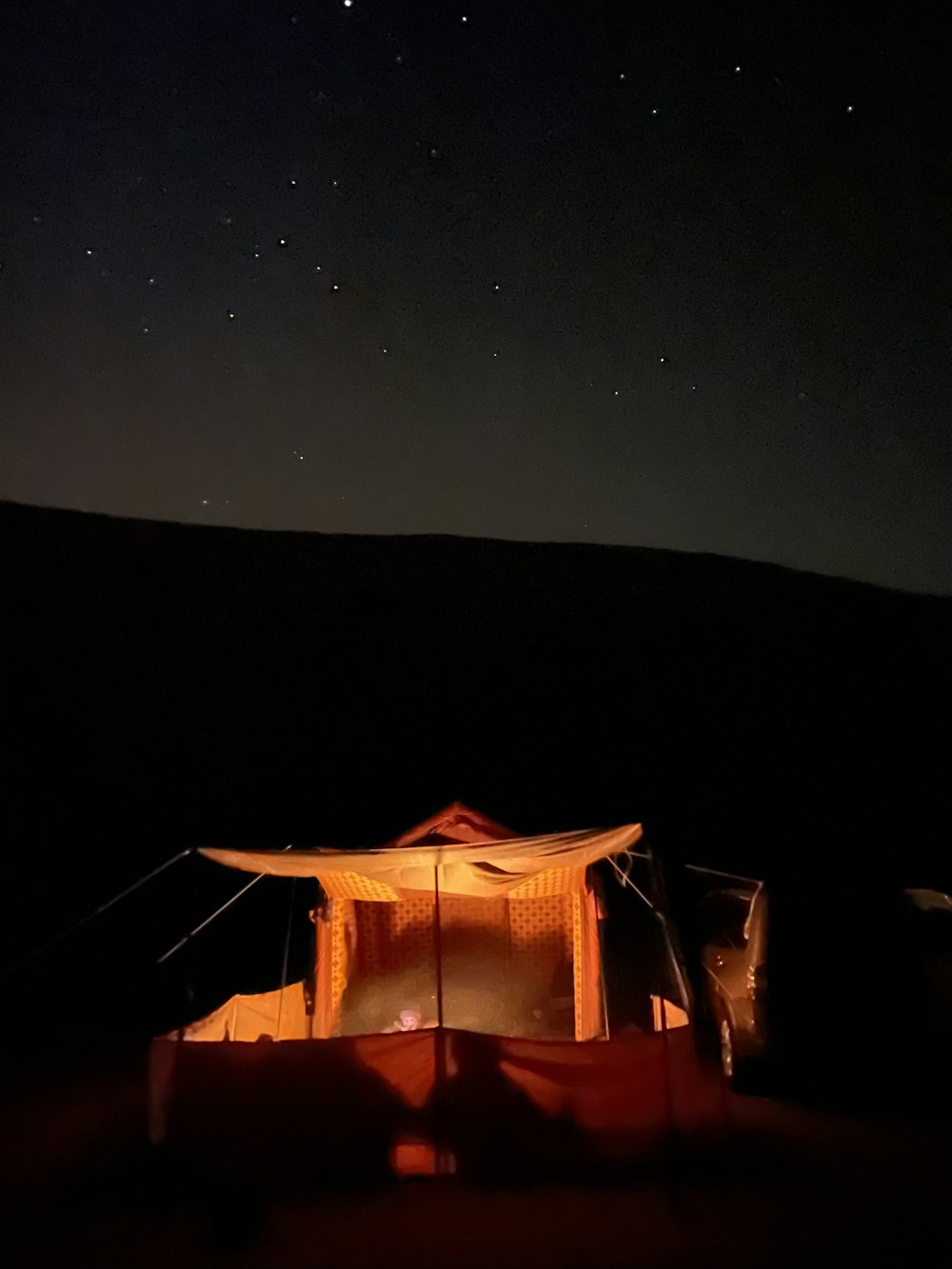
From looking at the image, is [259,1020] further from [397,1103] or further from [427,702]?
[427,702]

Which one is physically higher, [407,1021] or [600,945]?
[600,945]

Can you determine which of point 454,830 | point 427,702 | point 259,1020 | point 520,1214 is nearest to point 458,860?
point 454,830

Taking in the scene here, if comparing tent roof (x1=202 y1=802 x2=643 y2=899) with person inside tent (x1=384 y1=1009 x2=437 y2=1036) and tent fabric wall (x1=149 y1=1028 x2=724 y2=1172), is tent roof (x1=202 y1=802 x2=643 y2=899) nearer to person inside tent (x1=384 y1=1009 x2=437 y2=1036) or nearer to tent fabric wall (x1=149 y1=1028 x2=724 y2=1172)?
person inside tent (x1=384 y1=1009 x2=437 y2=1036)

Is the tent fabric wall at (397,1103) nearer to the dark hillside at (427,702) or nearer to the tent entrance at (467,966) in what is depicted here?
the tent entrance at (467,966)

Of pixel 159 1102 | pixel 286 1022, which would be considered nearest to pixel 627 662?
pixel 286 1022

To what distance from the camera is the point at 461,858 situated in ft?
18.4

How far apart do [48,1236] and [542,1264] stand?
218 cm

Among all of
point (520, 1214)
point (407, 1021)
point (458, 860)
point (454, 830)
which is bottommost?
point (520, 1214)

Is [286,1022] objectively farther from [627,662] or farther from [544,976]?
[627,662]

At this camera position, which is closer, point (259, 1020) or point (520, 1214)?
point (520, 1214)

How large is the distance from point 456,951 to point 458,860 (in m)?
1.49

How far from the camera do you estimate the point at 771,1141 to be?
4938 mm

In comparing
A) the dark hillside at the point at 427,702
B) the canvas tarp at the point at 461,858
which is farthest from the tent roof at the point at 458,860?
the dark hillside at the point at 427,702

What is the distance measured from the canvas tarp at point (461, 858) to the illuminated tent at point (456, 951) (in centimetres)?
2
